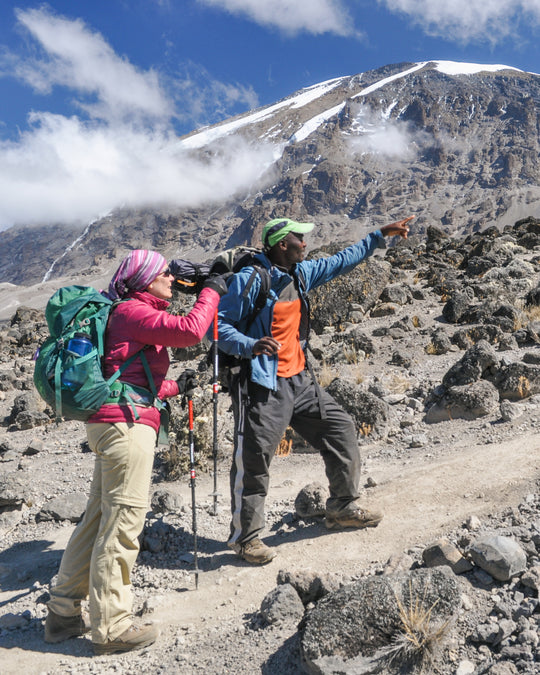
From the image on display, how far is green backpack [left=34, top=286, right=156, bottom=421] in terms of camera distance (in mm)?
2533

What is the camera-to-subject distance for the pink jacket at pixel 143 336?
2.60m

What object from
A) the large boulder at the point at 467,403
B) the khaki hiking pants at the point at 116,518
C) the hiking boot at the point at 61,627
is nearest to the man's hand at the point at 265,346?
the khaki hiking pants at the point at 116,518

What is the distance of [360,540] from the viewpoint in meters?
3.55

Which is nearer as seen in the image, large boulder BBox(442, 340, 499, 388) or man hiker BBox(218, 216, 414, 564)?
man hiker BBox(218, 216, 414, 564)

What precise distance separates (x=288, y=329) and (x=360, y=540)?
143 cm

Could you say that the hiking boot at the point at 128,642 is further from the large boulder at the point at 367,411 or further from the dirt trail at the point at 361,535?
the large boulder at the point at 367,411

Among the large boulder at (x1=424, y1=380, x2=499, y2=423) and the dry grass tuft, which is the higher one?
the large boulder at (x1=424, y1=380, x2=499, y2=423)

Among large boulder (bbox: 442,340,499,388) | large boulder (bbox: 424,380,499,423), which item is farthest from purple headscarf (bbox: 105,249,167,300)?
large boulder (bbox: 442,340,499,388)

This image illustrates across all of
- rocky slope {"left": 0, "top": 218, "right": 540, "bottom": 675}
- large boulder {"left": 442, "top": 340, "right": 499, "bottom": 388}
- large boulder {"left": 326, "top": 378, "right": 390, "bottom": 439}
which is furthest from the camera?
large boulder {"left": 442, "top": 340, "right": 499, "bottom": 388}

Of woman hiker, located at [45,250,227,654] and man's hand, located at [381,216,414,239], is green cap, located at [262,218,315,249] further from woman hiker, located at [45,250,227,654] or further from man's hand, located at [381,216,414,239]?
woman hiker, located at [45,250,227,654]

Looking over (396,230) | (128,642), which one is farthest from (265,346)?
(128,642)

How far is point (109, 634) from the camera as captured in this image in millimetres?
2680

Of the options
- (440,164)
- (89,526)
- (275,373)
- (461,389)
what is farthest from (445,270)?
(440,164)

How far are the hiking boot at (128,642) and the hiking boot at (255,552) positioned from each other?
0.83 metres
